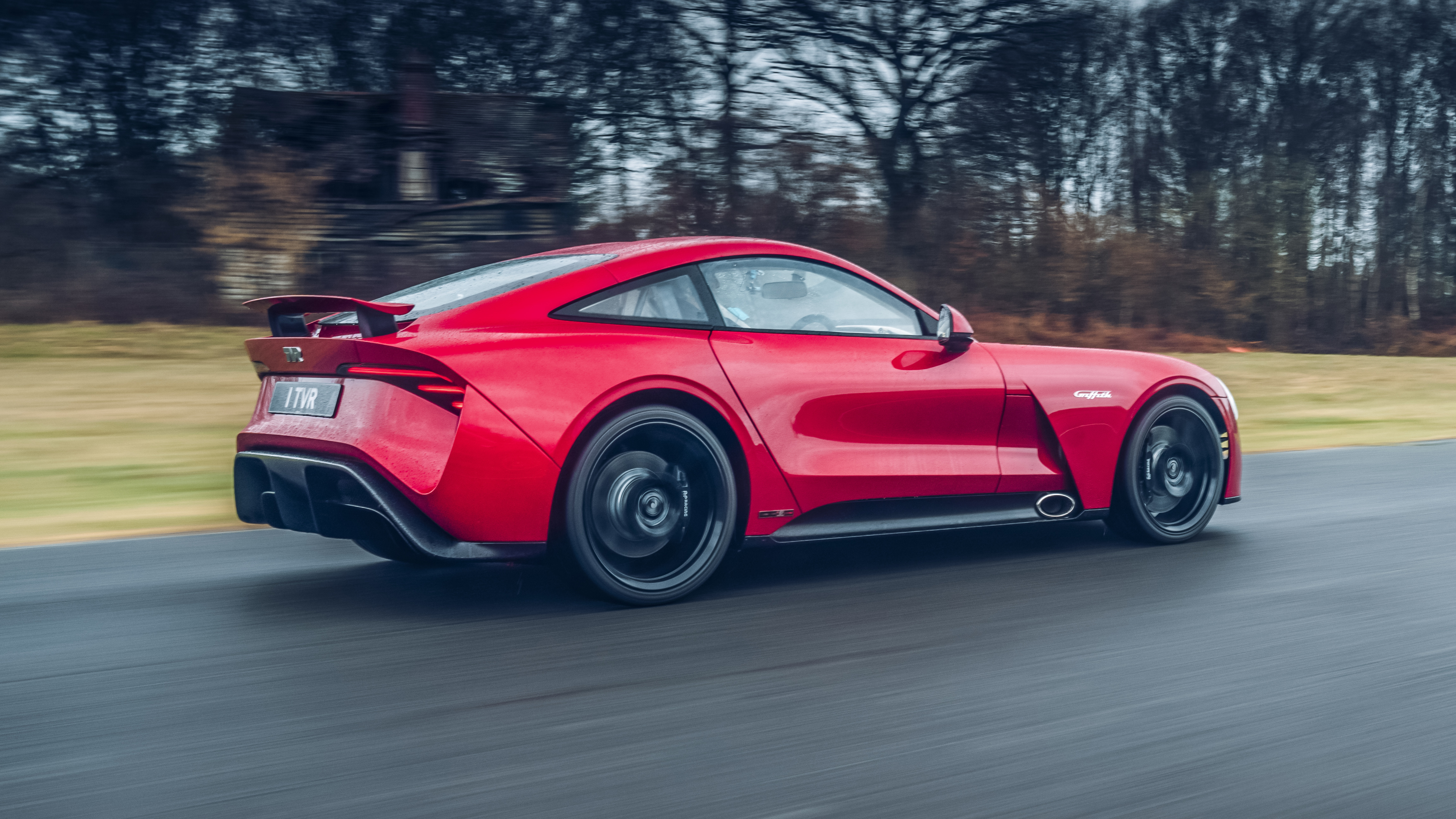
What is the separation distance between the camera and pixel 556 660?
3.64 m

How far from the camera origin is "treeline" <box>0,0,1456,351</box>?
17.4m

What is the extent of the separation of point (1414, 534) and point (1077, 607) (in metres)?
2.59

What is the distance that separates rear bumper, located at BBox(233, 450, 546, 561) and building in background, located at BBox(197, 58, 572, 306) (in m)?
13.2

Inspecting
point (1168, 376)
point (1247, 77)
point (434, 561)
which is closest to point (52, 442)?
point (434, 561)

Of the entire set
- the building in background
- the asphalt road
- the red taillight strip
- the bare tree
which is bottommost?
the asphalt road

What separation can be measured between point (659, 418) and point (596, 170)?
51.0 feet

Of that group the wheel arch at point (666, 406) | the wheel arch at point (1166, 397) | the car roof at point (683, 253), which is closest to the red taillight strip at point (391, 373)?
the wheel arch at point (666, 406)

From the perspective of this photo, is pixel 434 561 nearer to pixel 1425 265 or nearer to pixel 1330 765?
pixel 1330 765

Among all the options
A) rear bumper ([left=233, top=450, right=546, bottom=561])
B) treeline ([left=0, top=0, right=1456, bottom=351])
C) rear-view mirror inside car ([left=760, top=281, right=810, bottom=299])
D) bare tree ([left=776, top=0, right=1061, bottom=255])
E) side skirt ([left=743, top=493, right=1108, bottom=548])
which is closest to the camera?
rear bumper ([left=233, top=450, right=546, bottom=561])

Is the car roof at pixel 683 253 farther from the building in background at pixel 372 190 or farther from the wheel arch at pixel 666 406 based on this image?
the building in background at pixel 372 190

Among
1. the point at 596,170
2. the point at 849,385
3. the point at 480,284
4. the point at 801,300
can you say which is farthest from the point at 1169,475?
the point at 596,170

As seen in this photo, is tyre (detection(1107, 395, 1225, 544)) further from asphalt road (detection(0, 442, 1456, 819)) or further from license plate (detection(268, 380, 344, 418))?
license plate (detection(268, 380, 344, 418))

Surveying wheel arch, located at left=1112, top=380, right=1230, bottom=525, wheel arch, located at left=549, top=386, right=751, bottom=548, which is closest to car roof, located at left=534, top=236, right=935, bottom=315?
wheel arch, located at left=549, top=386, right=751, bottom=548

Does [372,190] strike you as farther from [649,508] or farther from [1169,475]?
[649,508]
